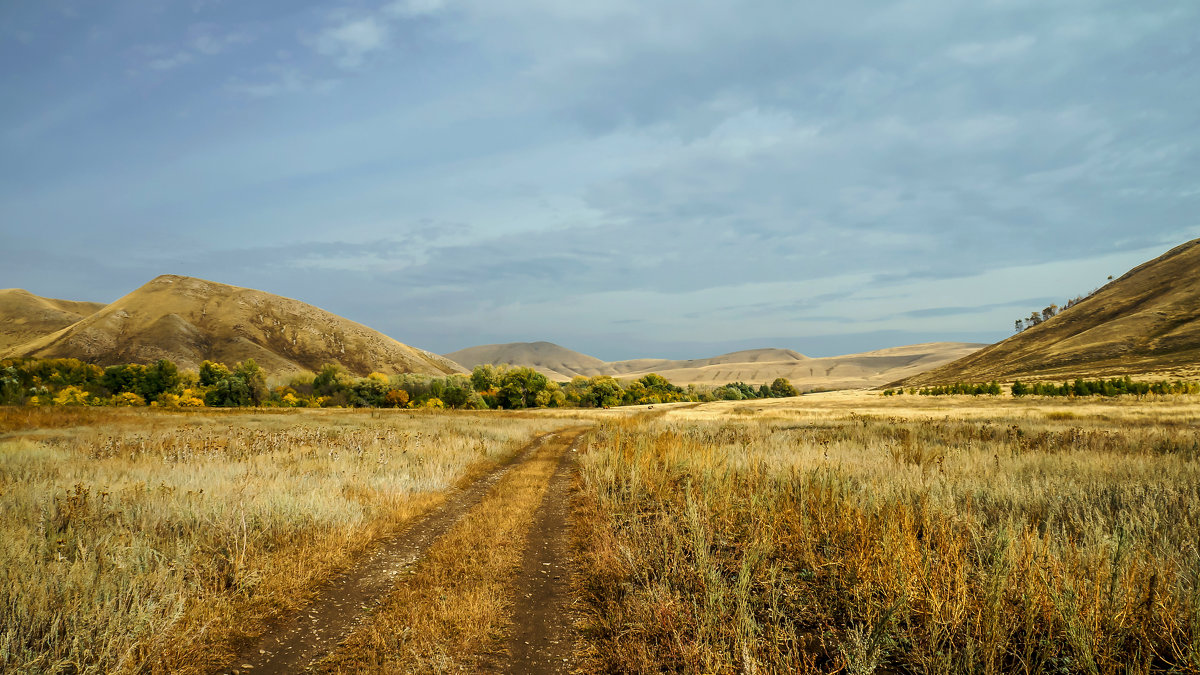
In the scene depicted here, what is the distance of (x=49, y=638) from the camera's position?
4.45 m

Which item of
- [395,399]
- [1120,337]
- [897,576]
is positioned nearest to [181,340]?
[395,399]

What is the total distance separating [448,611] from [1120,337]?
19561 cm

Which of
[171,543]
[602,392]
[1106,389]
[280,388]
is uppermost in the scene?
[280,388]

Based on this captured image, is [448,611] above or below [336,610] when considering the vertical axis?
above

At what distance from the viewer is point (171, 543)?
7.12m

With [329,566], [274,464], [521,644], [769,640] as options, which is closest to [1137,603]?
[769,640]

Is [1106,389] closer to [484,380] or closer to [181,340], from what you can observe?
[484,380]

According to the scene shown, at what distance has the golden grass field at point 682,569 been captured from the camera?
4.07 metres

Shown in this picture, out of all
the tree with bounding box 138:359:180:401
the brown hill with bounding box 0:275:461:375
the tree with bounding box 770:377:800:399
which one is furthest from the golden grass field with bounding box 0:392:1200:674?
the brown hill with bounding box 0:275:461:375

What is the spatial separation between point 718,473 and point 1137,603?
6.41 m

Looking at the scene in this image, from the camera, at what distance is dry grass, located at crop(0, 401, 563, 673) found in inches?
181

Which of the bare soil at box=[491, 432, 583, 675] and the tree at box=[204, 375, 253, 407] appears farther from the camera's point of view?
the tree at box=[204, 375, 253, 407]

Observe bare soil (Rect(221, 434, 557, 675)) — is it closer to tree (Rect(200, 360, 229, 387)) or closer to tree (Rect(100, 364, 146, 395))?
tree (Rect(100, 364, 146, 395))

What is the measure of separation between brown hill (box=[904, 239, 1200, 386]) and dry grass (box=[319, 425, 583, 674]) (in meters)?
135
